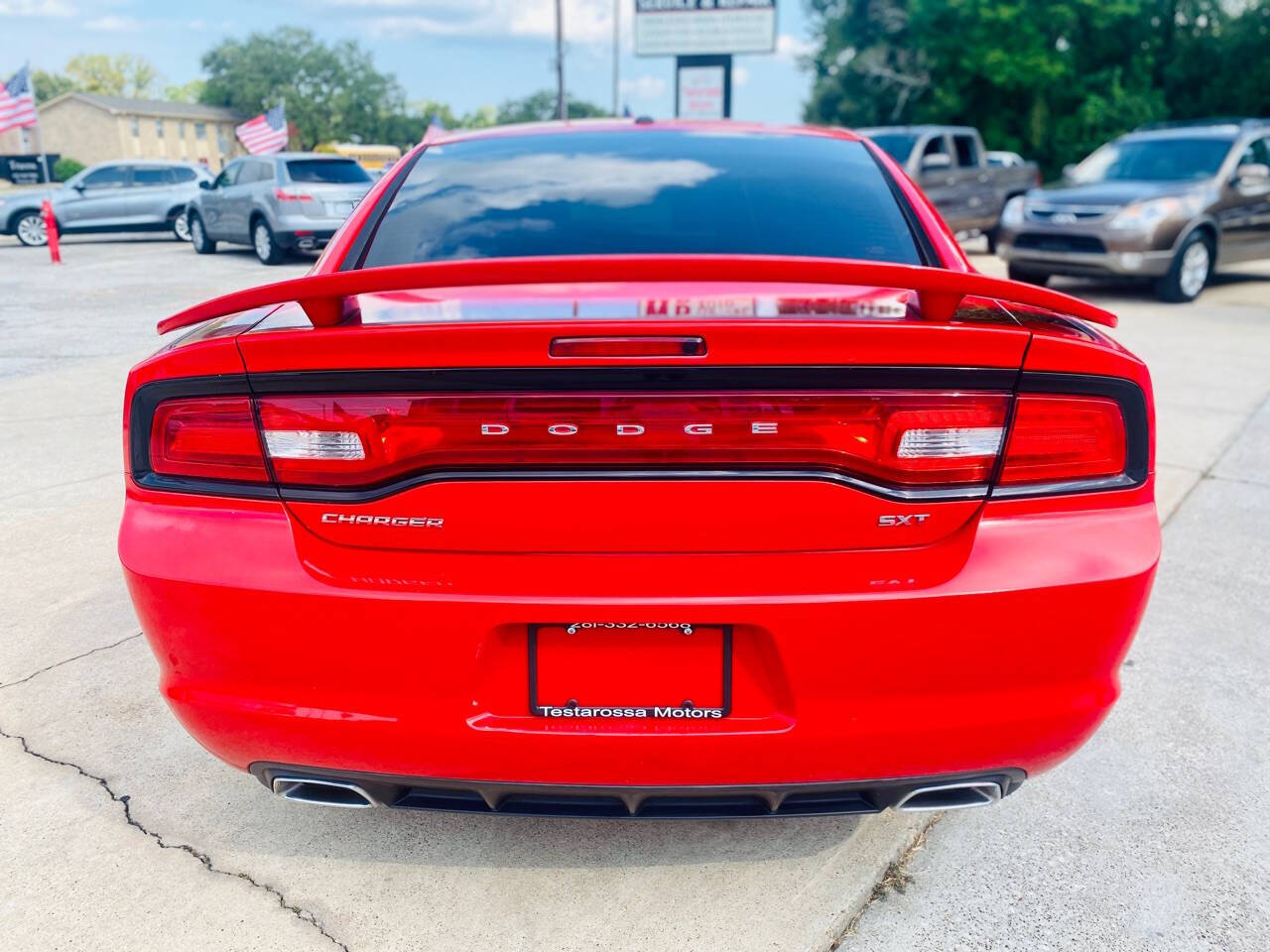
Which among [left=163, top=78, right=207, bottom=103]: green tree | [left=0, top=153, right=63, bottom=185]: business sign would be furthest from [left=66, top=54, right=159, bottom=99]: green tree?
[left=0, top=153, right=63, bottom=185]: business sign

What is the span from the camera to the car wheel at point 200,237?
695 inches

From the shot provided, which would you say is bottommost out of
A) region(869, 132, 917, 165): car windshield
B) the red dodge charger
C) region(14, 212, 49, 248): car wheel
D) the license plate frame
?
region(14, 212, 49, 248): car wheel

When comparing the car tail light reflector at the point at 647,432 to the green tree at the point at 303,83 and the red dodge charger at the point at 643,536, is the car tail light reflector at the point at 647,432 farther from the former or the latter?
the green tree at the point at 303,83

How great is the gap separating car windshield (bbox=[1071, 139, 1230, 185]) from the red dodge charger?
11.5 meters

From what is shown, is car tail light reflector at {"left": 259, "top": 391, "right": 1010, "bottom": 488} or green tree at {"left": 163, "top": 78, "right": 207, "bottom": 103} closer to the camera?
car tail light reflector at {"left": 259, "top": 391, "right": 1010, "bottom": 488}

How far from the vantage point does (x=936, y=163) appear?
1570cm

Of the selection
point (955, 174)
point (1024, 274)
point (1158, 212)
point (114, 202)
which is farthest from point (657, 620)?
point (114, 202)

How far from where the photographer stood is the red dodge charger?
170cm

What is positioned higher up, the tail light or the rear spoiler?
the rear spoiler

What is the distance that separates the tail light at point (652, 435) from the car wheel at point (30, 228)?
839 inches

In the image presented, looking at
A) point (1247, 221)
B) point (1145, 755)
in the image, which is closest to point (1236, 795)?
point (1145, 755)

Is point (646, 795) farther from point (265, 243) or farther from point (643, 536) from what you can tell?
point (265, 243)

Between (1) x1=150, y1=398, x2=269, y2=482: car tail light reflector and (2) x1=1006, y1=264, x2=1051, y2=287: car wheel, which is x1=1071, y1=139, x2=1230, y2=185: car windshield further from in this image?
(1) x1=150, y1=398, x2=269, y2=482: car tail light reflector

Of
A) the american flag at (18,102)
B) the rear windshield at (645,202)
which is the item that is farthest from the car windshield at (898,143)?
the american flag at (18,102)
